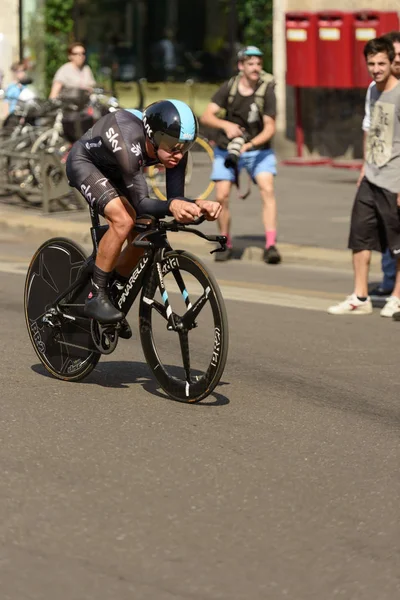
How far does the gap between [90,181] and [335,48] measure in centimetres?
1510

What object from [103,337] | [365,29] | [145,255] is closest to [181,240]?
[103,337]

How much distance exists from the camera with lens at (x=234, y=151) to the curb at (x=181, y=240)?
4.14 ft

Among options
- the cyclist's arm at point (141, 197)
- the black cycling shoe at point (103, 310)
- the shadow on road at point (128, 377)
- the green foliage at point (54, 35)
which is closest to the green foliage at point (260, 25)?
the green foliage at point (54, 35)

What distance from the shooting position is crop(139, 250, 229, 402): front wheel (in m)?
6.77

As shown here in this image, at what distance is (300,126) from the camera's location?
2267 centimetres

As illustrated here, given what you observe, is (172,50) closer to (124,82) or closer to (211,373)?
(124,82)

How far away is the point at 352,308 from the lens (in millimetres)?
10367

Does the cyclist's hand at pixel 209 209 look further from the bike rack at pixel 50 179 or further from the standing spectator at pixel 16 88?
the standing spectator at pixel 16 88

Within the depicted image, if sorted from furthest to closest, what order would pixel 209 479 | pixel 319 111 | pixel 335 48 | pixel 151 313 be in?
pixel 319 111 → pixel 335 48 → pixel 151 313 → pixel 209 479

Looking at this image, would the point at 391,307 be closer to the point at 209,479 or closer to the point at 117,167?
the point at 117,167

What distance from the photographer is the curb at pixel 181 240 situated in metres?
13.2

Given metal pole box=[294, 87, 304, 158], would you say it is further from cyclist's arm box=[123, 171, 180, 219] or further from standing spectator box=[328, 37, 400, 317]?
cyclist's arm box=[123, 171, 180, 219]

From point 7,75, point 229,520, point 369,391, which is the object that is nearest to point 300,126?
point 7,75

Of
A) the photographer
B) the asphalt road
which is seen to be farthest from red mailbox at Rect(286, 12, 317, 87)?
the asphalt road
